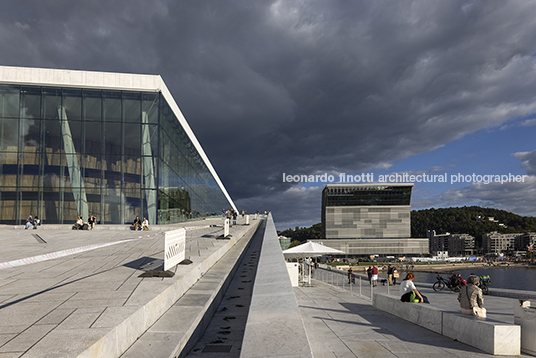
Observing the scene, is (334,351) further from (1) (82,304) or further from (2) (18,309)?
(2) (18,309)

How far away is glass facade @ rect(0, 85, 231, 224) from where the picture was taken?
2822cm

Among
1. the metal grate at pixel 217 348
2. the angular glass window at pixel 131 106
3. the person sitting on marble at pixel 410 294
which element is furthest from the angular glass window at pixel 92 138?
the metal grate at pixel 217 348

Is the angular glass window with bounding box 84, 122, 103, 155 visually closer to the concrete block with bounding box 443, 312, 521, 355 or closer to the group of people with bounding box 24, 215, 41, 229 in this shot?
the group of people with bounding box 24, 215, 41, 229

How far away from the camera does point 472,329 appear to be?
548 cm

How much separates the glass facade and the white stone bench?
2564 cm

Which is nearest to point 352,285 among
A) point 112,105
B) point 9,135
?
point 112,105

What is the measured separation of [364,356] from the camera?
4.79m

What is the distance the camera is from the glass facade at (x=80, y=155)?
2822 centimetres

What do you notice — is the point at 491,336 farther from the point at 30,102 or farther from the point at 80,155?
the point at 30,102

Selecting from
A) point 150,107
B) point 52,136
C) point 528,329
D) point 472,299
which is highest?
point 150,107

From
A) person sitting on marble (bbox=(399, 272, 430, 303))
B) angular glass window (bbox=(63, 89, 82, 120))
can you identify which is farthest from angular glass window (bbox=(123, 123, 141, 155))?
person sitting on marble (bbox=(399, 272, 430, 303))

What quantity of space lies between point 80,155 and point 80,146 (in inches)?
31.6

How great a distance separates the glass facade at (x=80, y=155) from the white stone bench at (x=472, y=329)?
84.1 ft

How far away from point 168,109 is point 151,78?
361cm
